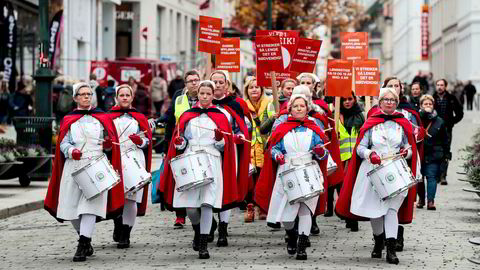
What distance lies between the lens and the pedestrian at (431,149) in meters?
18.8

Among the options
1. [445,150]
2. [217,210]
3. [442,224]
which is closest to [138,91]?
[445,150]

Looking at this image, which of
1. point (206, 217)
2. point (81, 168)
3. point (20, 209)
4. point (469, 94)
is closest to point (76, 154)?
point (81, 168)

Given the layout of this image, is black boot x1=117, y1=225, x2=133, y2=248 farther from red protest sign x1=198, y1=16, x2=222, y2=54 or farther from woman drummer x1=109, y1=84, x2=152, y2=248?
red protest sign x1=198, y1=16, x2=222, y2=54

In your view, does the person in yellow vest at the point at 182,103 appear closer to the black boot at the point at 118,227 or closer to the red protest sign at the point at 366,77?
the black boot at the point at 118,227

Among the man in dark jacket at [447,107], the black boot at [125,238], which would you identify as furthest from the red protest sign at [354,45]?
the black boot at [125,238]

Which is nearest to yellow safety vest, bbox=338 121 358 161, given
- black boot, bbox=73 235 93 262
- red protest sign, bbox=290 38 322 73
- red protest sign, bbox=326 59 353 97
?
red protest sign, bbox=326 59 353 97

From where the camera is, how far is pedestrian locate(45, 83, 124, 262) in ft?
42.3

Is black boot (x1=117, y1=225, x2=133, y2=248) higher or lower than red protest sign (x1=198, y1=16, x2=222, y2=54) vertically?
lower

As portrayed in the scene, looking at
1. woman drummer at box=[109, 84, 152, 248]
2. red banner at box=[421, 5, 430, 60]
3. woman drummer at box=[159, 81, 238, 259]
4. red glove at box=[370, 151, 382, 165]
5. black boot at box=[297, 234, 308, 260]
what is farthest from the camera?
red banner at box=[421, 5, 430, 60]

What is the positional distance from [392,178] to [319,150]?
29.3 inches

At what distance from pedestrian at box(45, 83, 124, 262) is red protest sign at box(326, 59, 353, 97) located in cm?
434

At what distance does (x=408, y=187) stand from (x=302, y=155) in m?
1.05

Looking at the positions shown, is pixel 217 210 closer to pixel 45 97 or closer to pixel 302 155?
pixel 302 155

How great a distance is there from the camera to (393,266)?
1238 centimetres
